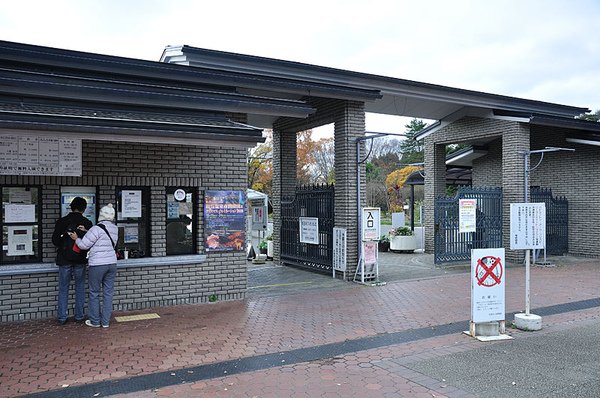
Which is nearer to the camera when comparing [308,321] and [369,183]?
[308,321]

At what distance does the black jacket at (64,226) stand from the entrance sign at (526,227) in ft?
22.2

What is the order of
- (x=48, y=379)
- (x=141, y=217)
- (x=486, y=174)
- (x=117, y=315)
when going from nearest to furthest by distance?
(x=48, y=379)
(x=117, y=315)
(x=141, y=217)
(x=486, y=174)

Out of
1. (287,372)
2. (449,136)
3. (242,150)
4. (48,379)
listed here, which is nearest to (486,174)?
(449,136)

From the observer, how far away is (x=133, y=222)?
929 centimetres

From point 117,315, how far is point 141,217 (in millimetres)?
1792

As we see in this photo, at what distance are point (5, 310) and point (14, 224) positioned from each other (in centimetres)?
137

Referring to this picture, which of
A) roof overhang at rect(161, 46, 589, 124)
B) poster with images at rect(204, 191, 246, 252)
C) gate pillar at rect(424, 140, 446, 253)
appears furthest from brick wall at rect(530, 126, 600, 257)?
poster with images at rect(204, 191, 246, 252)

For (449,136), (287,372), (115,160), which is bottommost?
(287,372)

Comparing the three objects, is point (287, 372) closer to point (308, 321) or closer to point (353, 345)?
point (353, 345)

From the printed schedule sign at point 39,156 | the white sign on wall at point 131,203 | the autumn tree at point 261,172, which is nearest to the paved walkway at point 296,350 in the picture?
the white sign on wall at point 131,203

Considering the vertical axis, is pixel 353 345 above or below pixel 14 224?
below

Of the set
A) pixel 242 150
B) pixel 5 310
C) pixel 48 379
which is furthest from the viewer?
pixel 242 150

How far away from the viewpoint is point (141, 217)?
9.34 meters

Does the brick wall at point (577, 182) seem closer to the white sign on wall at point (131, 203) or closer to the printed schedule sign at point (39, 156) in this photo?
the white sign on wall at point (131, 203)
